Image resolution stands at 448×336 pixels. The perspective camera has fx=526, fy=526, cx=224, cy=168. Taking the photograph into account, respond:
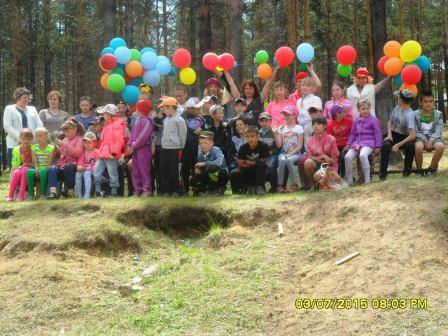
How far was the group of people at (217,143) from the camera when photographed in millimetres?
7426

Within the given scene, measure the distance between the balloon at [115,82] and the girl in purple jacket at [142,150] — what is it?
953 millimetres

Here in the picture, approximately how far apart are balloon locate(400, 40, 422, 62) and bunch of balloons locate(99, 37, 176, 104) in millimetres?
4008

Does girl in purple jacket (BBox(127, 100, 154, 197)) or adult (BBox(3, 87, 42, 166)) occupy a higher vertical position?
adult (BBox(3, 87, 42, 166))

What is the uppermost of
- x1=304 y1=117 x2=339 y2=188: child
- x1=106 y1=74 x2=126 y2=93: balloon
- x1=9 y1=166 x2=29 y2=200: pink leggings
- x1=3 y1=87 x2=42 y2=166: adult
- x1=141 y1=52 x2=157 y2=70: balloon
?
x1=141 y1=52 x2=157 y2=70: balloon

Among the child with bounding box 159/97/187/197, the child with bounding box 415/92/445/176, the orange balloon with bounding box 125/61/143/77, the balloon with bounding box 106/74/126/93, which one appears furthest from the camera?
the orange balloon with bounding box 125/61/143/77

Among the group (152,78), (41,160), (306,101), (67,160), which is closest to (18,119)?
(41,160)

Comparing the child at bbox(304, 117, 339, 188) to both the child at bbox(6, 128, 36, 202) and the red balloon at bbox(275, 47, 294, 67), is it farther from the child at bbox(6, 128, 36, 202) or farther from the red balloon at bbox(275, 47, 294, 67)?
the child at bbox(6, 128, 36, 202)

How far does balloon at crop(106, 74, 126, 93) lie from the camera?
8922mm

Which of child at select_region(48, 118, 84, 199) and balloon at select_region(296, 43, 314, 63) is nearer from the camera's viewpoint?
child at select_region(48, 118, 84, 199)

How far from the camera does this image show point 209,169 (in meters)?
7.93

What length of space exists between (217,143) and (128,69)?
7.33ft

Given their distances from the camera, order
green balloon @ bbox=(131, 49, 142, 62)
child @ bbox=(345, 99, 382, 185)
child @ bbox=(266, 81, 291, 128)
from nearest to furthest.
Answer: child @ bbox=(345, 99, 382, 185), child @ bbox=(266, 81, 291, 128), green balloon @ bbox=(131, 49, 142, 62)

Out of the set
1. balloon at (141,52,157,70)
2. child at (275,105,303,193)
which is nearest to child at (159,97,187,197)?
child at (275,105,303,193)

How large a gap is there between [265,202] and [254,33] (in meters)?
27.3
